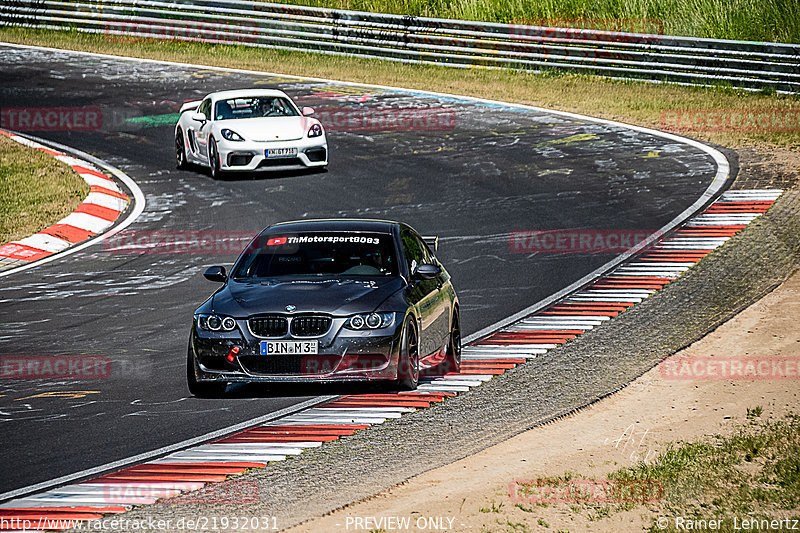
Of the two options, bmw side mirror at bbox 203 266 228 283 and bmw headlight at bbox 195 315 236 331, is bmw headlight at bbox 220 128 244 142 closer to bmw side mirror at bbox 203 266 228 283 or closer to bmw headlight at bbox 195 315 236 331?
bmw side mirror at bbox 203 266 228 283

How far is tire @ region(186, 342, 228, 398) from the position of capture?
32.5ft

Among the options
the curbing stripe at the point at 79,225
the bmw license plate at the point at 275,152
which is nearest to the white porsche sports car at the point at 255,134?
the bmw license plate at the point at 275,152

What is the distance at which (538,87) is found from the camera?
96.4 ft

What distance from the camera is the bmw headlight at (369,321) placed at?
9.76 m

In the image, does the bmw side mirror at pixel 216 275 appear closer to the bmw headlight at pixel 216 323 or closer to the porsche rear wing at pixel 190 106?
the bmw headlight at pixel 216 323

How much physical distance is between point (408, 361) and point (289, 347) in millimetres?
970

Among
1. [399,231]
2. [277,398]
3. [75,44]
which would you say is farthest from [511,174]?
[75,44]

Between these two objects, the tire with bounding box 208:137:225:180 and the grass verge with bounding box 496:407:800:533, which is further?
the tire with bounding box 208:137:225:180

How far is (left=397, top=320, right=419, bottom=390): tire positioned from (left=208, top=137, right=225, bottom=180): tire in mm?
11235

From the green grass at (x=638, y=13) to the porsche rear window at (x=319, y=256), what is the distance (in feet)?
74.1

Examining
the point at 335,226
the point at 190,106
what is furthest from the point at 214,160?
the point at 335,226

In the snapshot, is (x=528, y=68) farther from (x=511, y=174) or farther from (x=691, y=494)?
(x=691, y=494)

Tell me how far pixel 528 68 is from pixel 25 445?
2356 cm

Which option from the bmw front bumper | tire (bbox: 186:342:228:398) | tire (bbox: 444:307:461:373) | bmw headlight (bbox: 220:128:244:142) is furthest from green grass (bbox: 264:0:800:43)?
tire (bbox: 186:342:228:398)
